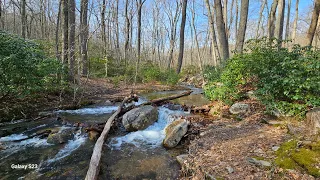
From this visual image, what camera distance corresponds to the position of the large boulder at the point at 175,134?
4.65m

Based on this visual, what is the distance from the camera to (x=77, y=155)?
422 cm

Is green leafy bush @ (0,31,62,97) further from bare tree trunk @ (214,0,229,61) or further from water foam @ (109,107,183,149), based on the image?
bare tree trunk @ (214,0,229,61)

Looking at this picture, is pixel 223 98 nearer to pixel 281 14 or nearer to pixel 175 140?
pixel 175 140

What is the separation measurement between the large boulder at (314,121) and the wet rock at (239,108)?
6.71 feet

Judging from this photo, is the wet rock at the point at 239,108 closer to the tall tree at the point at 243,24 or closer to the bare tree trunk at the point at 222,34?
the bare tree trunk at the point at 222,34

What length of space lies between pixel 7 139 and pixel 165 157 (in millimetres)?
3985

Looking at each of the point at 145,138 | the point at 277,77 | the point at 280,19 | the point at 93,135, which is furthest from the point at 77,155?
the point at 280,19

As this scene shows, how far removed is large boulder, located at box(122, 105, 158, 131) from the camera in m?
5.61

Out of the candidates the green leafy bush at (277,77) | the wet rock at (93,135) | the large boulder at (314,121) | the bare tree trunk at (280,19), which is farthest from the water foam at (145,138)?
the bare tree trunk at (280,19)

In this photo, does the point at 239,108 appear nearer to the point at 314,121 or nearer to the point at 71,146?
the point at 314,121

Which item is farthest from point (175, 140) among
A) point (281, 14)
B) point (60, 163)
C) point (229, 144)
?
point (281, 14)

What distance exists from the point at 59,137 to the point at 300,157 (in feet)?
16.6

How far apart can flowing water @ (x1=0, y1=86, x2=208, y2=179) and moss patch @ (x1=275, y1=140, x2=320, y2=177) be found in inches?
69.2

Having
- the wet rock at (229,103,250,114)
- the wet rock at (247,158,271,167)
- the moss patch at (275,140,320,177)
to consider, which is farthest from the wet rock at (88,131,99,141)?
the wet rock at (229,103,250,114)
